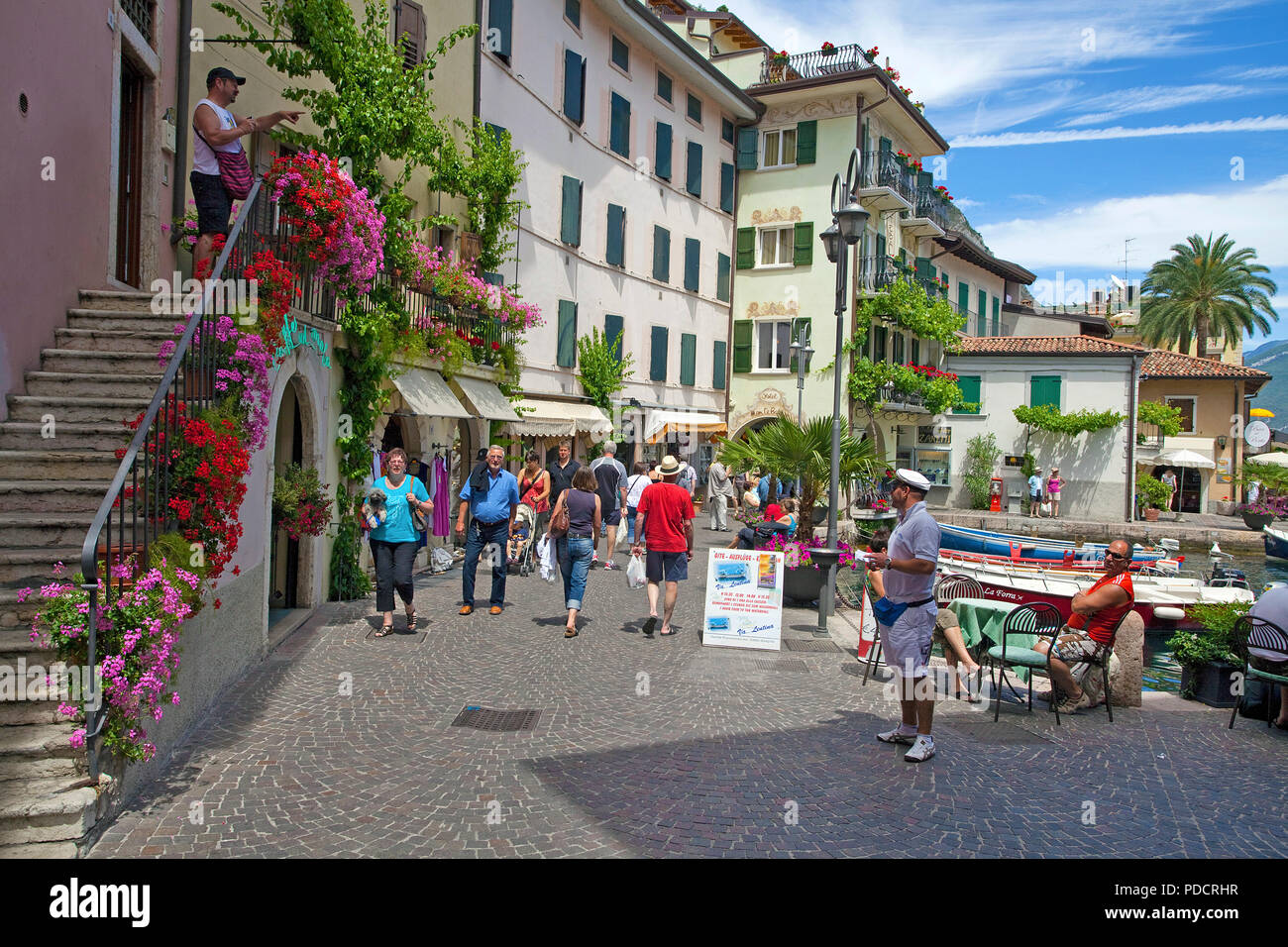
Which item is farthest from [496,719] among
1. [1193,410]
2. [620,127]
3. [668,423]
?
[1193,410]

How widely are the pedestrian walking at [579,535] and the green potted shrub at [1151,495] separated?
3102 cm

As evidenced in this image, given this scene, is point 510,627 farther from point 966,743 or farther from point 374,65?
point 374,65

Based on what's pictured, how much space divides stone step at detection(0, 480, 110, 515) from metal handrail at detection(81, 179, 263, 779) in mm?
396

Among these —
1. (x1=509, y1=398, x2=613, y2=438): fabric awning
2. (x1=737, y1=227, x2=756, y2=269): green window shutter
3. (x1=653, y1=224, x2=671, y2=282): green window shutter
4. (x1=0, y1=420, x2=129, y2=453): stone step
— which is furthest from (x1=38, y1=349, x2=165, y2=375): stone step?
(x1=737, y1=227, x2=756, y2=269): green window shutter

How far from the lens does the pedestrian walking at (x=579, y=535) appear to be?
10.3m

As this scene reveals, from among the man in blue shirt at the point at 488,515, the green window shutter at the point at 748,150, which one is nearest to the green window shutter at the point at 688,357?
the green window shutter at the point at 748,150

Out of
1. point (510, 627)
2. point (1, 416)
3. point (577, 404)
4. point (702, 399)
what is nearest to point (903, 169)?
point (702, 399)

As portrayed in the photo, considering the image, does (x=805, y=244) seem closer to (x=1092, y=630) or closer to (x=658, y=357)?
(x=658, y=357)

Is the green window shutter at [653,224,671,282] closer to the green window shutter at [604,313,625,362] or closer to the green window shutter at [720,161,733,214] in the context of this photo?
the green window shutter at [604,313,625,362]

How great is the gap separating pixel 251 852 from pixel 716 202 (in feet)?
94.3

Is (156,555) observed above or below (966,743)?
above

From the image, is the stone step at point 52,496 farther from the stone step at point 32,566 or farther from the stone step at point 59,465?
the stone step at point 32,566

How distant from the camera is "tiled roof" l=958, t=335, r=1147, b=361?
3469 cm

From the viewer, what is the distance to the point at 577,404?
2381 centimetres
